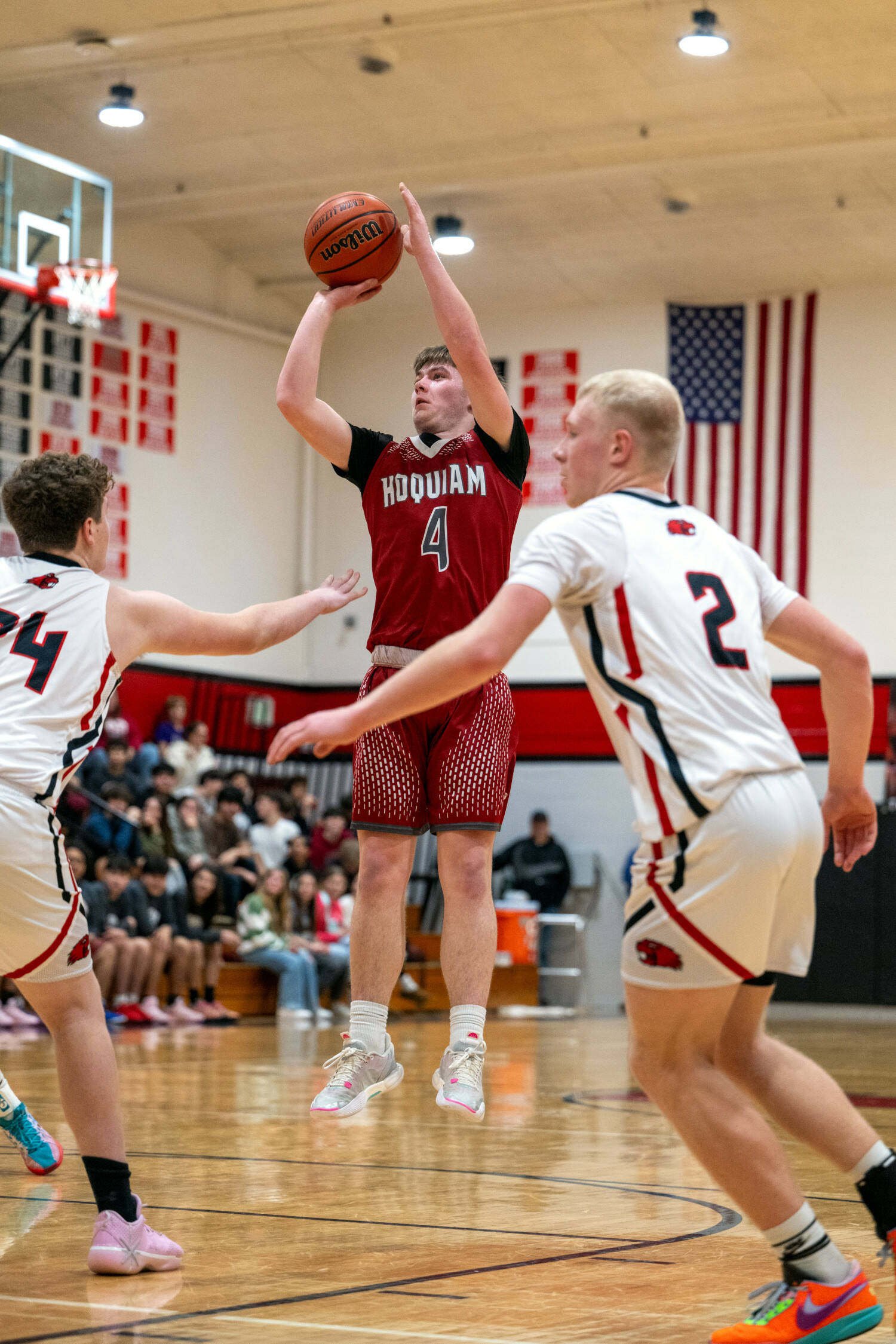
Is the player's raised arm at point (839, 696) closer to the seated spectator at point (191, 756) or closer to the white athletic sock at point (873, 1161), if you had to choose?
the white athletic sock at point (873, 1161)

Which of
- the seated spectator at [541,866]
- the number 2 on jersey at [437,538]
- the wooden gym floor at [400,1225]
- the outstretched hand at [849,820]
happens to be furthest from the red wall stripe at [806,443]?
the outstretched hand at [849,820]

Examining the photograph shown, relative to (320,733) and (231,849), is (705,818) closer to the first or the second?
(320,733)

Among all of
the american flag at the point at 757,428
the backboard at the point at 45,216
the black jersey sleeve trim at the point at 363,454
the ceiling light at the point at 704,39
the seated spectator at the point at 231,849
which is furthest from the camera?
the american flag at the point at 757,428

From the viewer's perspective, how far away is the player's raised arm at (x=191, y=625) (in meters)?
4.37

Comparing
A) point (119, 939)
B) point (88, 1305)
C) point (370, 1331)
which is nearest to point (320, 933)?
point (119, 939)

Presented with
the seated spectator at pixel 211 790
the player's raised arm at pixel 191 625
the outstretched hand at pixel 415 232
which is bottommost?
the seated spectator at pixel 211 790

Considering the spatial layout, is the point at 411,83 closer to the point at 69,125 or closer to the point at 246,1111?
the point at 69,125

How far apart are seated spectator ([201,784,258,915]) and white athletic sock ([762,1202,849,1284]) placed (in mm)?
13046

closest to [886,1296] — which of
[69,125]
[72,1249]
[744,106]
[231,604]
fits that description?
[72,1249]

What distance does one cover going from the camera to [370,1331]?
3584 mm

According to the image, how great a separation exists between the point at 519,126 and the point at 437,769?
13.3 metres

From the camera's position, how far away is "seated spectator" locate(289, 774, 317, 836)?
18.8 metres

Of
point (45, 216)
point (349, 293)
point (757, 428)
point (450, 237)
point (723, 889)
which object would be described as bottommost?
point (723, 889)

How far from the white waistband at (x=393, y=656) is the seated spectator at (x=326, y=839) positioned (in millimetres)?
13166
